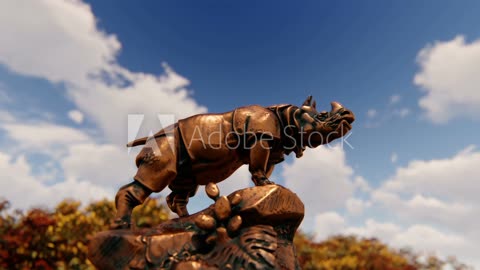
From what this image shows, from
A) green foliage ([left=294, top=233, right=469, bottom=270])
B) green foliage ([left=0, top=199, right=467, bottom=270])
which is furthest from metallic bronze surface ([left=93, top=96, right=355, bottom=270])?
green foliage ([left=294, top=233, right=469, bottom=270])

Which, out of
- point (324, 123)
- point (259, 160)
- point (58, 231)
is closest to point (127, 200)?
point (259, 160)

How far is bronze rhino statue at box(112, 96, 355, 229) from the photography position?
2936mm

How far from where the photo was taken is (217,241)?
99.2 inches

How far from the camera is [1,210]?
11203 millimetres

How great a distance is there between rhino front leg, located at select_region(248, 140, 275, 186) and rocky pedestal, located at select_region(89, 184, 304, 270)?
0.30 metres

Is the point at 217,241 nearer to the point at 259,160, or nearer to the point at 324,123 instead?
the point at 259,160

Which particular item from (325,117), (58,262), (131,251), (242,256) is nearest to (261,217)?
(242,256)

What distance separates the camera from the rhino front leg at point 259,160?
3.01m

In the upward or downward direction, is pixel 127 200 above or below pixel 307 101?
below

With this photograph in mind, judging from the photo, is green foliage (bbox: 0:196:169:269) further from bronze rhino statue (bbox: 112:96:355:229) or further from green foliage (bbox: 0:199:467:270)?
bronze rhino statue (bbox: 112:96:355:229)

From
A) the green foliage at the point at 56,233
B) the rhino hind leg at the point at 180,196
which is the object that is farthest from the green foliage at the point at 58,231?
the rhino hind leg at the point at 180,196

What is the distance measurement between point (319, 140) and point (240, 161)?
66 centimetres

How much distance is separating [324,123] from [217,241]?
1.30 m

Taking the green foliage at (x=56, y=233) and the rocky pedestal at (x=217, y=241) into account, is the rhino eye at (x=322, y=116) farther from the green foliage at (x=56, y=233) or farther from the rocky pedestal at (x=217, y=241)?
the green foliage at (x=56, y=233)
